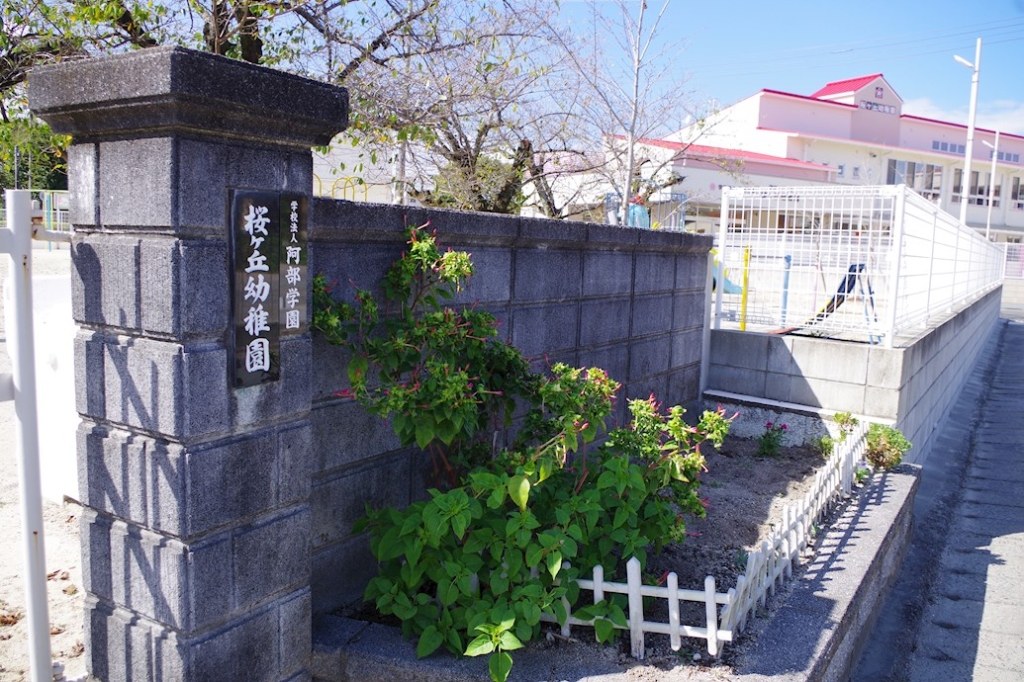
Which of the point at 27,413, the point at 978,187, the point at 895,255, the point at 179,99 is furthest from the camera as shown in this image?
the point at 978,187

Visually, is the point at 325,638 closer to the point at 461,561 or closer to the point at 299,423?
the point at 461,561

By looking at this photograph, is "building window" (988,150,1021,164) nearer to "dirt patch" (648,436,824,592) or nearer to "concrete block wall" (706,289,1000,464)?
"concrete block wall" (706,289,1000,464)

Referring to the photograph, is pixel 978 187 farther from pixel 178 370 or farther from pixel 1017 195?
pixel 178 370

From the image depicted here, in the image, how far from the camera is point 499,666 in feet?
9.43

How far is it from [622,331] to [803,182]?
2531 centimetres

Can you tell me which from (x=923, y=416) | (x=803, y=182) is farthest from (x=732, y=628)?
(x=803, y=182)

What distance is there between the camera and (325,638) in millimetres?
3174

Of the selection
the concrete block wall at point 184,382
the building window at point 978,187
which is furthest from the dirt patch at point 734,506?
the building window at point 978,187

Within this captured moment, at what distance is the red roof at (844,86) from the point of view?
3850 centimetres

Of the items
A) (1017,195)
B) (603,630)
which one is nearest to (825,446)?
(603,630)

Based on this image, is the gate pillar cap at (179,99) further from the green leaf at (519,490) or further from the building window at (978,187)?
the building window at (978,187)

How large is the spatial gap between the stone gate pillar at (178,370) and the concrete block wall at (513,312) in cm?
43

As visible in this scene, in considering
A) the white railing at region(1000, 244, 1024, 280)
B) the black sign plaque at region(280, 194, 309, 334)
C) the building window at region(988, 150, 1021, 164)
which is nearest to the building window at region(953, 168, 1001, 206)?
the building window at region(988, 150, 1021, 164)

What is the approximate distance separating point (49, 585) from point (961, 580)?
5.67 meters
